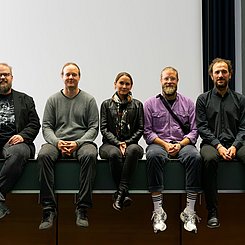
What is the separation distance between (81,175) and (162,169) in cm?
71

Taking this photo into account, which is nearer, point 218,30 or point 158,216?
point 158,216

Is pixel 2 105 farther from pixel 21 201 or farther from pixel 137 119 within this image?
pixel 137 119

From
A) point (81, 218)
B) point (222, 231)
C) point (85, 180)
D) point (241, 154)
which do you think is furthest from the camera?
point (222, 231)

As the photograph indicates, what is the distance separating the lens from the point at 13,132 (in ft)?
16.0

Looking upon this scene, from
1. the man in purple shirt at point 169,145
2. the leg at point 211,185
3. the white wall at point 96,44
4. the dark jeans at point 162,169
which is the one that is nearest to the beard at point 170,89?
the man in purple shirt at point 169,145

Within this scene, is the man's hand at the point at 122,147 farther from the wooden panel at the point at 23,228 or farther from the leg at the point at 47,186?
the wooden panel at the point at 23,228

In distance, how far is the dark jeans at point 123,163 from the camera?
4.59 m

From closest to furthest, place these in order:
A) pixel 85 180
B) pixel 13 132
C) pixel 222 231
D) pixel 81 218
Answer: pixel 81 218
pixel 85 180
pixel 13 132
pixel 222 231

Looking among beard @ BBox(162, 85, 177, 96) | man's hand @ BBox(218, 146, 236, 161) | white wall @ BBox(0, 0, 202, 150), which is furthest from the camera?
white wall @ BBox(0, 0, 202, 150)

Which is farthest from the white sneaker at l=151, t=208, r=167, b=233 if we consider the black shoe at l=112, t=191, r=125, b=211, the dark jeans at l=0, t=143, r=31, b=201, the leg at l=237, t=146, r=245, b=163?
the dark jeans at l=0, t=143, r=31, b=201

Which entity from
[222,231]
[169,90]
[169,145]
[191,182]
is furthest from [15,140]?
[222,231]

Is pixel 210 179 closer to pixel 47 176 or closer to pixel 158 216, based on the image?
pixel 158 216

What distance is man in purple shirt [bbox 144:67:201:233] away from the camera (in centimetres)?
458

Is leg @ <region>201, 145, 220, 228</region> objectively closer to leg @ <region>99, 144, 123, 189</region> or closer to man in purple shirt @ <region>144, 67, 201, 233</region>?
man in purple shirt @ <region>144, 67, 201, 233</region>
